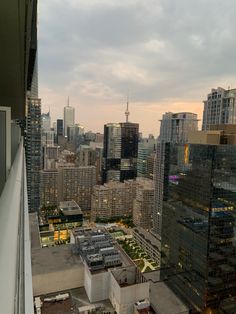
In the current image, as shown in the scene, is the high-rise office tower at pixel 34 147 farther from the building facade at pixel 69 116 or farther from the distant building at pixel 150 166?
the building facade at pixel 69 116

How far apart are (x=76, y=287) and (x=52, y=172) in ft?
46.6

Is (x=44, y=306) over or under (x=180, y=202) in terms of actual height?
under

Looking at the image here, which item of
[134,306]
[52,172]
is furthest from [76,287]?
[52,172]

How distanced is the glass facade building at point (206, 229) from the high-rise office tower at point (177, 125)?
52.2ft

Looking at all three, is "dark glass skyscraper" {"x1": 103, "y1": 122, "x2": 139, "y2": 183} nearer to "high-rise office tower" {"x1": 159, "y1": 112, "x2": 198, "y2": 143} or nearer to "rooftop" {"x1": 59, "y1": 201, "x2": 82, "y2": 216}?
"high-rise office tower" {"x1": 159, "y1": 112, "x2": 198, "y2": 143}

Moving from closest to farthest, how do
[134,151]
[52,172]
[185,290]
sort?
[185,290]
[52,172]
[134,151]

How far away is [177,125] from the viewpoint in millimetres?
27750

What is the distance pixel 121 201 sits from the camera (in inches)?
850

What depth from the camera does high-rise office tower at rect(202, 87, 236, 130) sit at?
13547 mm

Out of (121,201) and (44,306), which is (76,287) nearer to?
(44,306)

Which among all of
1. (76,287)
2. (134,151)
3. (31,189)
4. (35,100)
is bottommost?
(76,287)

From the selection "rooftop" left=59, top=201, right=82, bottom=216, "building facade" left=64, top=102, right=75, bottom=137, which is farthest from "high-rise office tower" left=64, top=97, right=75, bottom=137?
"rooftop" left=59, top=201, right=82, bottom=216

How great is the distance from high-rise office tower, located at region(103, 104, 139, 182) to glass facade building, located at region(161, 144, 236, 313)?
68.0ft

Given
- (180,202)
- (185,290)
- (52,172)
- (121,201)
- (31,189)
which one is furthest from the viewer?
(52,172)
